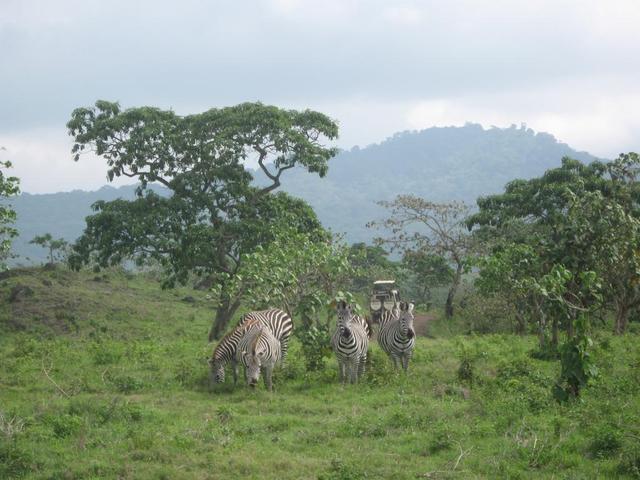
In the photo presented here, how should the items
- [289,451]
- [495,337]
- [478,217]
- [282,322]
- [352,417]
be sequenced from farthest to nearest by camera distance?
[478,217], [495,337], [282,322], [352,417], [289,451]

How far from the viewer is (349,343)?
1553cm

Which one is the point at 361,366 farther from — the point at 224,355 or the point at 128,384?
the point at 128,384

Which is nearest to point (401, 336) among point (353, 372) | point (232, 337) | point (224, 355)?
point (353, 372)

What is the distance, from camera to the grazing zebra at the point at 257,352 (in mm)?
14883

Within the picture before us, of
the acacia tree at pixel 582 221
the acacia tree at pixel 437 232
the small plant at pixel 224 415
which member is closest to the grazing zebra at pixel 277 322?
the small plant at pixel 224 415

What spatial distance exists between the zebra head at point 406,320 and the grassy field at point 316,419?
0.86 meters

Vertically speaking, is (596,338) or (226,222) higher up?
(226,222)

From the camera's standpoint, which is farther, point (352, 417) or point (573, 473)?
point (352, 417)

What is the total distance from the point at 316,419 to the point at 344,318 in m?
3.17

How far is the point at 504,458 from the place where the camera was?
401 inches

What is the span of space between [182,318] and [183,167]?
7.13 meters

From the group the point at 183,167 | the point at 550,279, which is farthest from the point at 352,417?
the point at 183,167

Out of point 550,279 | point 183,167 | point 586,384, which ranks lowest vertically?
point 586,384

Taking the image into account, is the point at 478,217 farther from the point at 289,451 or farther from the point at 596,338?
the point at 289,451
